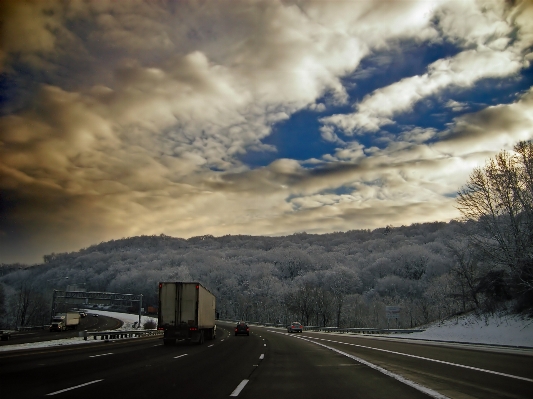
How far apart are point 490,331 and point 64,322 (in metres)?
65.5

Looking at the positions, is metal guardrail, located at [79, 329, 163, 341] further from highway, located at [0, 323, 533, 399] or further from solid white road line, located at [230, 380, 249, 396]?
solid white road line, located at [230, 380, 249, 396]

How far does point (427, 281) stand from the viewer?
125125 mm

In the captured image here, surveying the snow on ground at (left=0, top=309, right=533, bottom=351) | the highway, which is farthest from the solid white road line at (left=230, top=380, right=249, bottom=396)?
the snow on ground at (left=0, top=309, right=533, bottom=351)

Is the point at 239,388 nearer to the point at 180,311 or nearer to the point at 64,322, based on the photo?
the point at 180,311

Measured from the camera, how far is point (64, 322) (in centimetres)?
7175

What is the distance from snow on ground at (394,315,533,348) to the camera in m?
30.2

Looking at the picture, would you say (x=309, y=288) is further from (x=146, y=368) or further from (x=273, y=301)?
(x=146, y=368)

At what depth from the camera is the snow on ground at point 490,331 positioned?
30208 mm

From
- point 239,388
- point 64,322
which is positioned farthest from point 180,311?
point 64,322

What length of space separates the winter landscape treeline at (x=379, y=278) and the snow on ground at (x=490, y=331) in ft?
5.24

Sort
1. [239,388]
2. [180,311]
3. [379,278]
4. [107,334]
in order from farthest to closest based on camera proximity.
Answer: [379,278] → [107,334] → [180,311] → [239,388]

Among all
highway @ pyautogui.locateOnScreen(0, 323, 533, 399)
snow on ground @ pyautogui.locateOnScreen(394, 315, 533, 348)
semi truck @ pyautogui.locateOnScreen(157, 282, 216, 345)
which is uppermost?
semi truck @ pyautogui.locateOnScreen(157, 282, 216, 345)

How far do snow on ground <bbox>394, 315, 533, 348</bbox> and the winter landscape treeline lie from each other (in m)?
1.60

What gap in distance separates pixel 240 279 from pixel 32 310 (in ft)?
256
